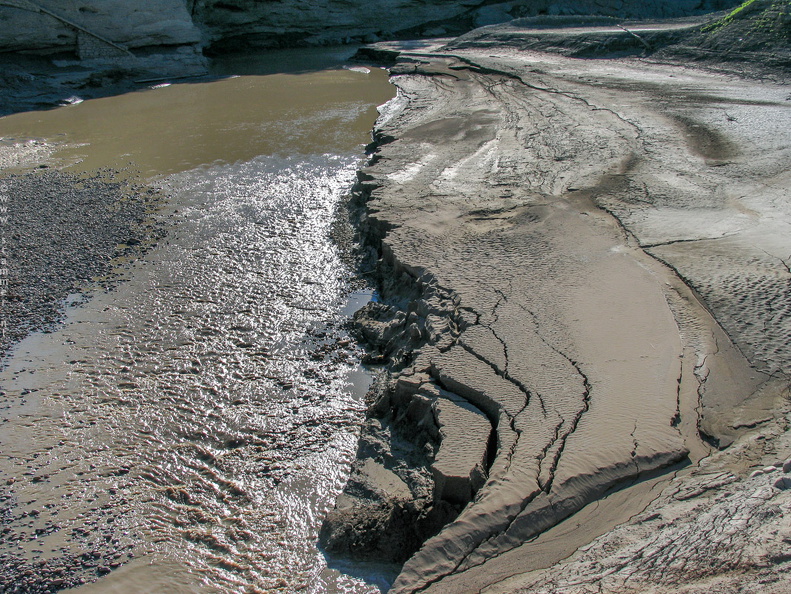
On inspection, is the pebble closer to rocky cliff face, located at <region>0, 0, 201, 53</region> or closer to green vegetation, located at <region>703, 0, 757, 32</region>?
green vegetation, located at <region>703, 0, 757, 32</region>

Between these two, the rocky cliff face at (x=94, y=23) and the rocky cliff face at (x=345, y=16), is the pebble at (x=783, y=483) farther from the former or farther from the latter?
the rocky cliff face at (x=345, y=16)

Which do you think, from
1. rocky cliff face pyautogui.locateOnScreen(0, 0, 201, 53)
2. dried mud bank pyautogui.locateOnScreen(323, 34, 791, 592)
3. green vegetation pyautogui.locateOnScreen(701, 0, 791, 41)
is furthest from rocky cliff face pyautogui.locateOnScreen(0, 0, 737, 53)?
dried mud bank pyautogui.locateOnScreen(323, 34, 791, 592)

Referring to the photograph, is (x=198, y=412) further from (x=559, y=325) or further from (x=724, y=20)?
(x=724, y=20)

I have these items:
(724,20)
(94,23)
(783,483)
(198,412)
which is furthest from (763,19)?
(94,23)

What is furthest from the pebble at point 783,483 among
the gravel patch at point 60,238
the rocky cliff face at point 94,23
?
the rocky cliff face at point 94,23

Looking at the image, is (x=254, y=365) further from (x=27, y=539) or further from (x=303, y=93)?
(x=303, y=93)
